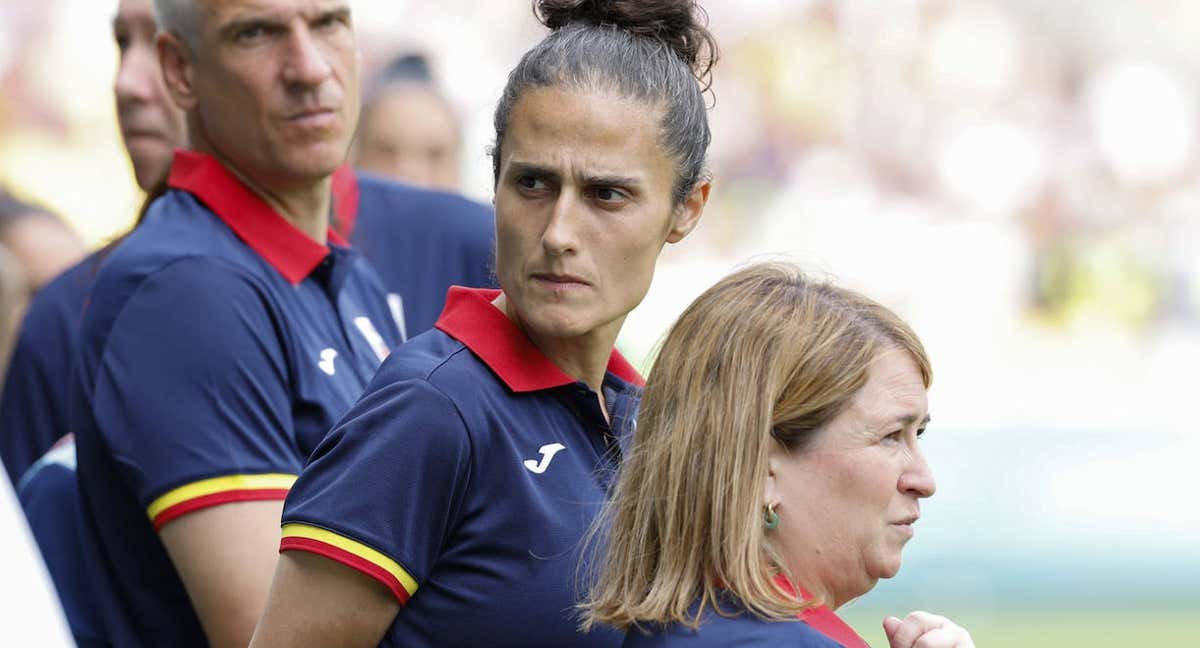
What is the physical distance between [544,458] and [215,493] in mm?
556

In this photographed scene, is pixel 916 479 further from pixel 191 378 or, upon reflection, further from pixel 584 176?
pixel 191 378

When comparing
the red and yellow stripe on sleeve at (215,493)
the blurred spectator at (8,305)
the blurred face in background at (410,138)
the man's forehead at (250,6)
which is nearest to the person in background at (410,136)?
the blurred face in background at (410,138)

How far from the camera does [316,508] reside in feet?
6.14

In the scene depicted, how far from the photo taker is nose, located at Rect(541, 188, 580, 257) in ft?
6.60

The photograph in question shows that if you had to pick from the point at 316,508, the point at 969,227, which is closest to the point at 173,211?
the point at 316,508

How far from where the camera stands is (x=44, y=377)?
3.37m

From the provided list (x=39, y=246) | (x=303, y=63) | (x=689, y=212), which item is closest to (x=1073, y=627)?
(x=39, y=246)

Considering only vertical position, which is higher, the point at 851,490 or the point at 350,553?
the point at 851,490

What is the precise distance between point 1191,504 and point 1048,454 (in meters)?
0.75

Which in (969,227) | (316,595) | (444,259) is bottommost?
(316,595)

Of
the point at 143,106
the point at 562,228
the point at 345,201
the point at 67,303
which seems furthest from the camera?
the point at 143,106

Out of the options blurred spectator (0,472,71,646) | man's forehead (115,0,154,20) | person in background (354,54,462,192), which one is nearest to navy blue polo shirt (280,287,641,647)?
blurred spectator (0,472,71,646)

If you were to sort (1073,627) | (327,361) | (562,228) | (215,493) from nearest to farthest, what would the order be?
(562,228)
(215,493)
(327,361)
(1073,627)

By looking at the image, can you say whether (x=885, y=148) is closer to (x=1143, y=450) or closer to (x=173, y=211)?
(x=1143, y=450)
